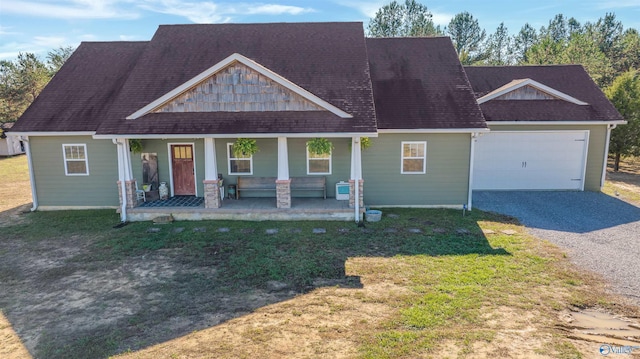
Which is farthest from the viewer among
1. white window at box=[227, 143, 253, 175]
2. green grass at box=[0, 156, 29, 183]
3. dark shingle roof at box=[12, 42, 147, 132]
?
green grass at box=[0, 156, 29, 183]

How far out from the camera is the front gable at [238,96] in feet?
40.8

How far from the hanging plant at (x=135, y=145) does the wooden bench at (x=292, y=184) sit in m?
3.79

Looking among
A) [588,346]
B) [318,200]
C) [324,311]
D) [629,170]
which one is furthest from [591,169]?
[324,311]

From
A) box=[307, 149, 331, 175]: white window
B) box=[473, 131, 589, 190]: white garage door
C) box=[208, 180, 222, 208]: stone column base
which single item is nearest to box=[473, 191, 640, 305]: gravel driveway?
box=[473, 131, 589, 190]: white garage door

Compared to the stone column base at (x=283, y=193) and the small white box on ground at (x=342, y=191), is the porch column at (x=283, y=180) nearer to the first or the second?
the stone column base at (x=283, y=193)

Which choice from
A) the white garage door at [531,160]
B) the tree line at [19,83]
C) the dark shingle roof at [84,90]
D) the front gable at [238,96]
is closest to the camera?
the front gable at [238,96]

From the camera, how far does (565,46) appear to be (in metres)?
38.1

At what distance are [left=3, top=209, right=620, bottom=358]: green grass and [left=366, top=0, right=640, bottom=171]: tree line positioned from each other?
14388 mm

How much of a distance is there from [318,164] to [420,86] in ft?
17.3

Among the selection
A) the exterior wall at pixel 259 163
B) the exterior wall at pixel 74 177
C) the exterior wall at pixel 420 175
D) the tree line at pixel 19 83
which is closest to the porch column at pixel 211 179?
the exterior wall at pixel 259 163

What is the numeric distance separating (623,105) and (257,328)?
2395 centimetres

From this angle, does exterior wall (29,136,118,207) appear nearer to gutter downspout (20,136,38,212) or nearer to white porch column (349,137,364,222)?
gutter downspout (20,136,38,212)

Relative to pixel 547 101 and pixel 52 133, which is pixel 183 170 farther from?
pixel 547 101

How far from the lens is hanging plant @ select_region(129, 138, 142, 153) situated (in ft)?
45.5
